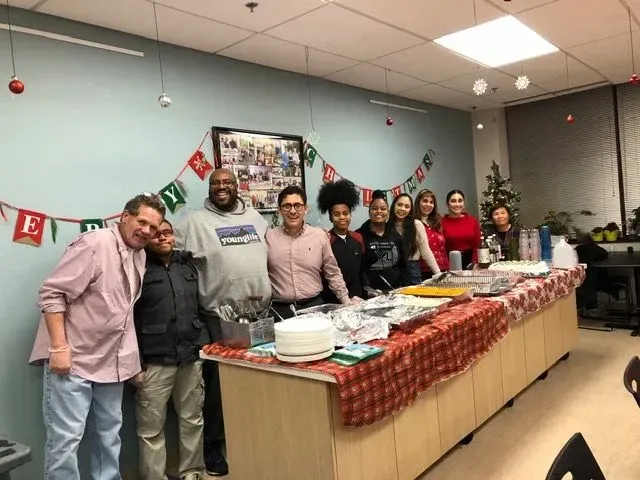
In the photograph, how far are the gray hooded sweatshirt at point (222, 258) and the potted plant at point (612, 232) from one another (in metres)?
4.66

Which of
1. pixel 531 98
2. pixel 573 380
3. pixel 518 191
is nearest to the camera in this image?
pixel 573 380

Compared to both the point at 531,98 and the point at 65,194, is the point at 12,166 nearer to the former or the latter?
the point at 65,194

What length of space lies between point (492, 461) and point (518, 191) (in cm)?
448

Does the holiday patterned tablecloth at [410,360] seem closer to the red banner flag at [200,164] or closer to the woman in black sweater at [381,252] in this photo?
the woman in black sweater at [381,252]

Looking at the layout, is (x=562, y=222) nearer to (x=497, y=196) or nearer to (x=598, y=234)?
(x=598, y=234)

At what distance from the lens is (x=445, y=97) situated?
550 centimetres

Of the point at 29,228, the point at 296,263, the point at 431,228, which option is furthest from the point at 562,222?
the point at 29,228

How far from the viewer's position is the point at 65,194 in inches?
105

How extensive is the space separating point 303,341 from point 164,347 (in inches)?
36.2

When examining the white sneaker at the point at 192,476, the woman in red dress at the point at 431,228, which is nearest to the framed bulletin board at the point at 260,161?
the woman in red dress at the point at 431,228

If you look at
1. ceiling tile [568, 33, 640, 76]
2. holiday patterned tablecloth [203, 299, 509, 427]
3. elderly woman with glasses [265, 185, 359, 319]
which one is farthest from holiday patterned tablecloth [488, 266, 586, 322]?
ceiling tile [568, 33, 640, 76]

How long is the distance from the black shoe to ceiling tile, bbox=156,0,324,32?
249cm

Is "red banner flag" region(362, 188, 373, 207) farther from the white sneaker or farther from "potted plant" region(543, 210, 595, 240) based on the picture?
the white sneaker

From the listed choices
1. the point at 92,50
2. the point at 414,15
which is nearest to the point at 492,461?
the point at 414,15
